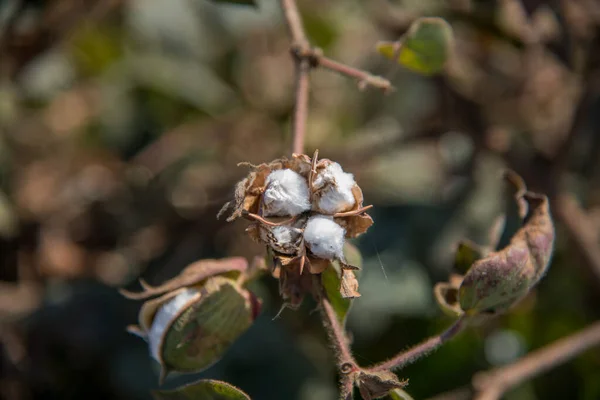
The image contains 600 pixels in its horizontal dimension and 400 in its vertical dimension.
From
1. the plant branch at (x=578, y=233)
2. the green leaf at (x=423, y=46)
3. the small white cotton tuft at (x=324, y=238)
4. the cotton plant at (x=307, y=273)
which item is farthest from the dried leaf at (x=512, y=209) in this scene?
the small white cotton tuft at (x=324, y=238)

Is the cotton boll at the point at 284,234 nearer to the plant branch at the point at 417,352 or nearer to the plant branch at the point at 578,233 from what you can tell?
the plant branch at the point at 417,352

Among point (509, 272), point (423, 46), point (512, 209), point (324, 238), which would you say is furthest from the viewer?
point (512, 209)

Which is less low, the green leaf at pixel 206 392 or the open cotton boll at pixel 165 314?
the open cotton boll at pixel 165 314

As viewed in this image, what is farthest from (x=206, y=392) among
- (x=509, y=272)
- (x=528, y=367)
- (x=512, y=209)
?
(x=512, y=209)

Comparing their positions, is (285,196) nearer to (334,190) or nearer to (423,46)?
(334,190)

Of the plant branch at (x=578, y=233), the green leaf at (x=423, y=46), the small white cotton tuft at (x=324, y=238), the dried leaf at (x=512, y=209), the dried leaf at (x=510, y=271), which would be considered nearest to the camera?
the small white cotton tuft at (x=324, y=238)

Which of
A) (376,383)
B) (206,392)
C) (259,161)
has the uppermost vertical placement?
(376,383)
